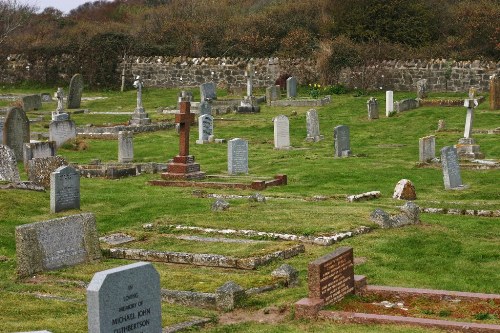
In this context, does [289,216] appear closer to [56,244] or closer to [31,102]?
[56,244]

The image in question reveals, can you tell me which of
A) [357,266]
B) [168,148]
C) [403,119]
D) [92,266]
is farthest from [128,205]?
[403,119]

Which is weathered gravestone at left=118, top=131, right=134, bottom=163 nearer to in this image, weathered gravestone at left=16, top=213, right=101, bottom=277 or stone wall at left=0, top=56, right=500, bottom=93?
weathered gravestone at left=16, top=213, right=101, bottom=277

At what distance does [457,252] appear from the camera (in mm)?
18391

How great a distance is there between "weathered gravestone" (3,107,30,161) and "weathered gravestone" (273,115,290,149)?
7.58 meters

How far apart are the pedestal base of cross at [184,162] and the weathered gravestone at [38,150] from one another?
142 inches

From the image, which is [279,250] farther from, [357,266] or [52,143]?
[52,143]

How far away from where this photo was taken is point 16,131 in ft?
107

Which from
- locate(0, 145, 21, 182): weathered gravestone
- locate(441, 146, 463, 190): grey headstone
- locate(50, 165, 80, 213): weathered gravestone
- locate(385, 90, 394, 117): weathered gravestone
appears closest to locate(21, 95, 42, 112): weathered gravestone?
locate(385, 90, 394, 117): weathered gravestone

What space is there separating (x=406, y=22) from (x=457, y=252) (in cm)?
4094

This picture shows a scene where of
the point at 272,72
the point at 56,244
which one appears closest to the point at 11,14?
the point at 272,72

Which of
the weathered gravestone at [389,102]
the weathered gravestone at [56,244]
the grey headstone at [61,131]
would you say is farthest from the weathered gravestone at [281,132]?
the weathered gravestone at [56,244]

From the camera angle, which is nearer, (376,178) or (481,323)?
(481,323)

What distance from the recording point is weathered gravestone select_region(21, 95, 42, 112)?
4778cm

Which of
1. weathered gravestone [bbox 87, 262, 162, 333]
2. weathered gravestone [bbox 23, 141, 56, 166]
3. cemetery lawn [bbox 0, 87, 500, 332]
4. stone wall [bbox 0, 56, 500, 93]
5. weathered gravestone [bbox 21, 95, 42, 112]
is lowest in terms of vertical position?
cemetery lawn [bbox 0, 87, 500, 332]
